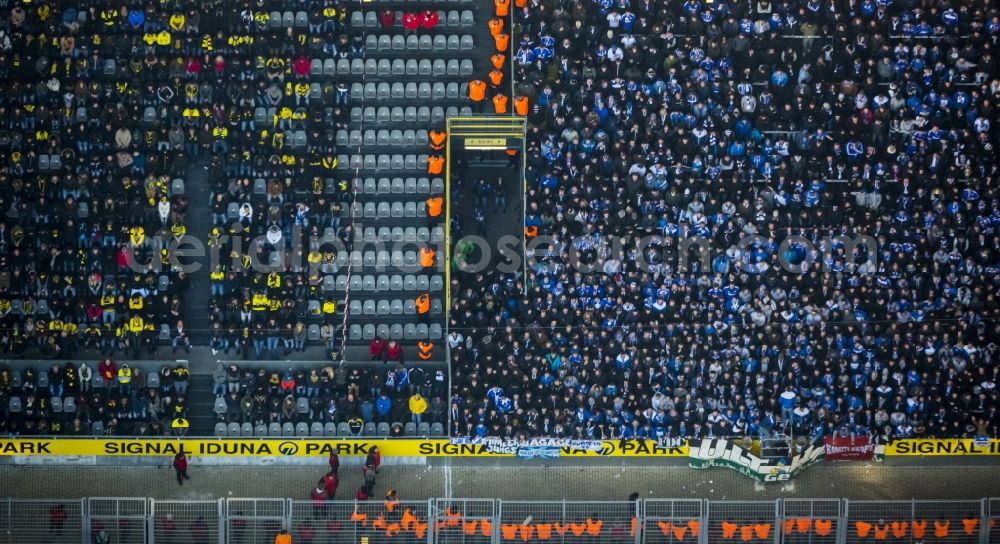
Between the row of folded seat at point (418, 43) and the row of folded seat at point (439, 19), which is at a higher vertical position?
the row of folded seat at point (439, 19)

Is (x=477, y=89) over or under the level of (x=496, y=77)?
under

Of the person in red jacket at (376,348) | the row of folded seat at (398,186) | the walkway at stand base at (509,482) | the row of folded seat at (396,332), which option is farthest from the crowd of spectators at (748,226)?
the row of folded seat at (398,186)

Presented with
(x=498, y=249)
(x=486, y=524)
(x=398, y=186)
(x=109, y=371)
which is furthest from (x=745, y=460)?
(x=109, y=371)

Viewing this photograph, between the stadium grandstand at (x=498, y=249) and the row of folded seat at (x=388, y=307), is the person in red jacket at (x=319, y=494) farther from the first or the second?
the row of folded seat at (x=388, y=307)

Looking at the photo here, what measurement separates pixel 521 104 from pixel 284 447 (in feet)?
36.3

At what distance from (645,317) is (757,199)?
449 centimetres

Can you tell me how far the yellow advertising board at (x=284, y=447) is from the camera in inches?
2116

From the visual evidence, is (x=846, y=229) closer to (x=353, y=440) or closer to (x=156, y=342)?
(x=353, y=440)

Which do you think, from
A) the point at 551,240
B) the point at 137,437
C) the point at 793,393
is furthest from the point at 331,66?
the point at 793,393

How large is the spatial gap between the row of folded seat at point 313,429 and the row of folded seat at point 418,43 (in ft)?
32.8

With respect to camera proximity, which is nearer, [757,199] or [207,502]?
[207,502]

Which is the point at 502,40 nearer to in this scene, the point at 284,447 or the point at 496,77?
the point at 496,77

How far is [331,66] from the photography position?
56469 mm

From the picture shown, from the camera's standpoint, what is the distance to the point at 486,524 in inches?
1980
